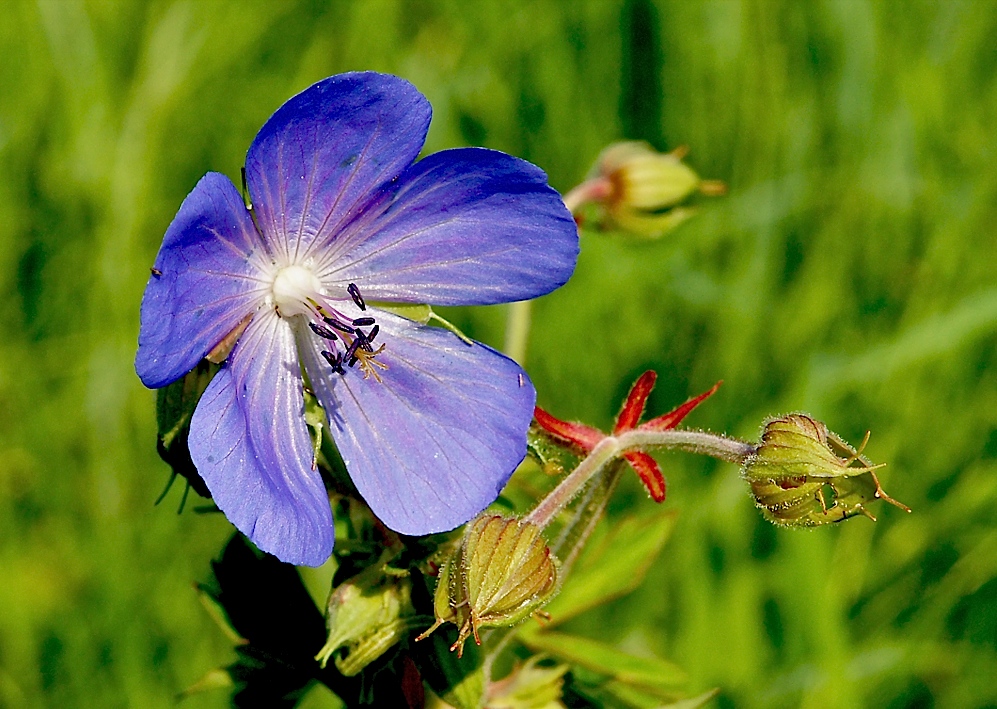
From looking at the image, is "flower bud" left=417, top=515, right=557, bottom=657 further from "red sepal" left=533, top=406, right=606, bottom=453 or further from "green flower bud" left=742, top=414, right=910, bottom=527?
"green flower bud" left=742, top=414, right=910, bottom=527

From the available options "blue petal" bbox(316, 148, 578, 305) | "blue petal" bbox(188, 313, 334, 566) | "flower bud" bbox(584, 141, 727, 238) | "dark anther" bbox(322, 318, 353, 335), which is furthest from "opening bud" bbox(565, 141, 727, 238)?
"blue petal" bbox(188, 313, 334, 566)

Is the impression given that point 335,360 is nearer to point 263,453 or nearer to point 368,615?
point 263,453

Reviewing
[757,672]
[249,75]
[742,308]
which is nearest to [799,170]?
[742,308]

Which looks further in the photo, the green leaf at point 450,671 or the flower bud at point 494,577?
the green leaf at point 450,671

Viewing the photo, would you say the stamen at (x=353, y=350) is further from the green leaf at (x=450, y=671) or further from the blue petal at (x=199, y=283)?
the green leaf at (x=450, y=671)

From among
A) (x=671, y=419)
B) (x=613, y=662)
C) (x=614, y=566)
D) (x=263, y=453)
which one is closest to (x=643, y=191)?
(x=614, y=566)

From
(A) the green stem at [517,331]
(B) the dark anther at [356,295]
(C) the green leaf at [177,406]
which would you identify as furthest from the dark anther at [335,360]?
(A) the green stem at [517,331]
